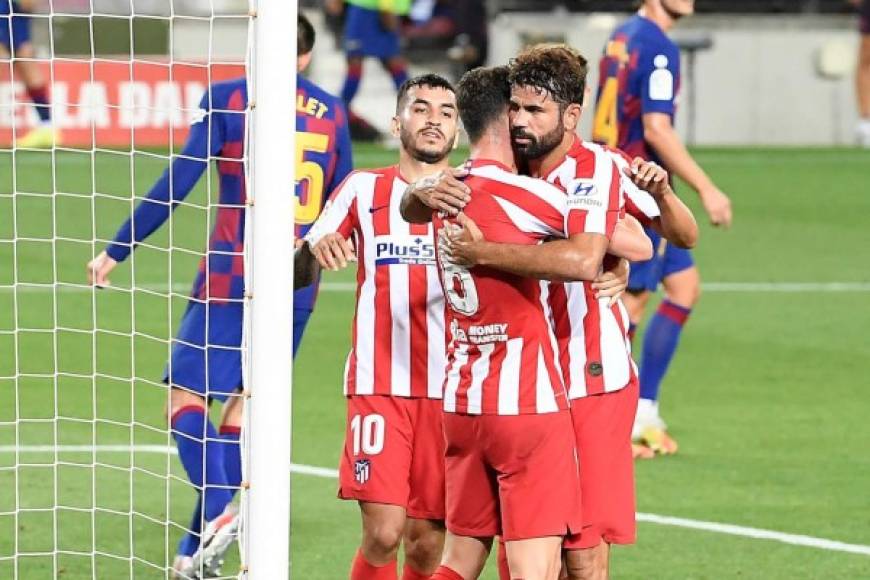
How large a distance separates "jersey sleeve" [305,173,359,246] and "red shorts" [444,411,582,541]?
82cm

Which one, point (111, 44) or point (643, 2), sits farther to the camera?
point (111, 44)

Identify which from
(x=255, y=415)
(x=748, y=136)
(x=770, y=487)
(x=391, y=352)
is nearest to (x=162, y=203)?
(x=391, y=352)

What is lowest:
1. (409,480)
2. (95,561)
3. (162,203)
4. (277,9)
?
(95,561)

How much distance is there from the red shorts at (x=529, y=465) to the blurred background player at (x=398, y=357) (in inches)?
22.4

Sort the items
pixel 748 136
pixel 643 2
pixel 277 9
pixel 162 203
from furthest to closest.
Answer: pixel 748 136 → pixel 643 2 → pixel 162 203 → pixel 277 9

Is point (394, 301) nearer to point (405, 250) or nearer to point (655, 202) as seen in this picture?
point (405, 250)

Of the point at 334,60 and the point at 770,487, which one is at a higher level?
the point at 334,60

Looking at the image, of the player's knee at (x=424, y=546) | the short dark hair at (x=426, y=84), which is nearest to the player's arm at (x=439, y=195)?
the short dark hair at (x=426, y=84)

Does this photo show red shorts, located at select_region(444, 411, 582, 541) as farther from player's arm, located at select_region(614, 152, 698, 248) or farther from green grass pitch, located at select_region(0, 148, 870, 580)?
green grass pitch, located at select_region(0, 148, 870, 580)

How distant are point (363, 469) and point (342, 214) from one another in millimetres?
770

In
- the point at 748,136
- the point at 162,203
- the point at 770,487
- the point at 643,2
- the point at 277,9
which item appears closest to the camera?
the point at 277,9

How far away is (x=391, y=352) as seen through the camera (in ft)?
19.0

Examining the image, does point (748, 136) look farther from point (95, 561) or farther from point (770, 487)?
point (95, 561)

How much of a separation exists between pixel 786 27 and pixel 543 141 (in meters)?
17.5
